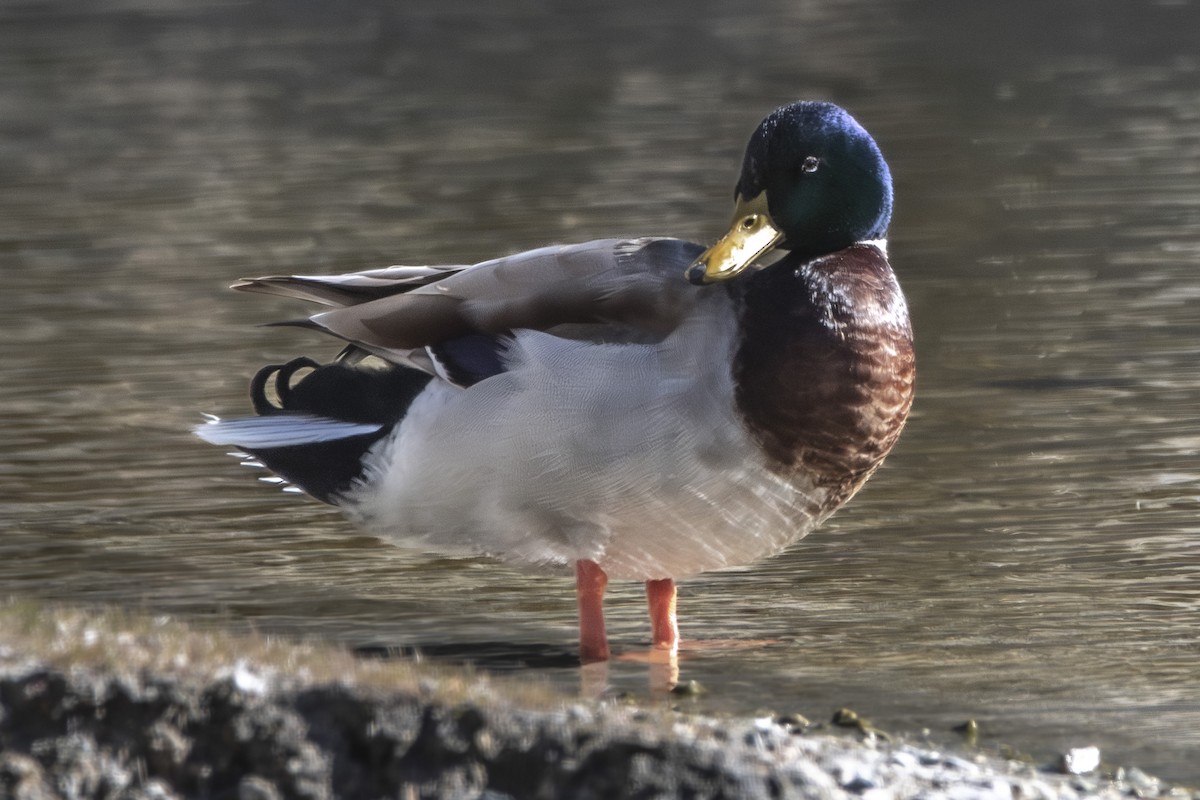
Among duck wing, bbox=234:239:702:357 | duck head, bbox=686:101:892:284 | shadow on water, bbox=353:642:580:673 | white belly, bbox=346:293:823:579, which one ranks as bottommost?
shadow on water, bbox=353:642:580:673

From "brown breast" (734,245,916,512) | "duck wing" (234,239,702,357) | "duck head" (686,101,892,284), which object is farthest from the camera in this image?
"duck head" (686,101,892,284)

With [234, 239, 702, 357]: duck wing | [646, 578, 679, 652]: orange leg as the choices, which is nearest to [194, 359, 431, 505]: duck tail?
[234, 239, 702, 357]: duck wing

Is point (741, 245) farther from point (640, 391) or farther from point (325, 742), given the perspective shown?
point (325, 742)

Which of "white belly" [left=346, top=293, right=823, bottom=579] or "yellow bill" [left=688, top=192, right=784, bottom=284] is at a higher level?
"yellow bill" [left=688, top=192, right=784, bottom=284]

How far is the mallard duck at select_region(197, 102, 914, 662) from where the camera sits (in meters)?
4.59

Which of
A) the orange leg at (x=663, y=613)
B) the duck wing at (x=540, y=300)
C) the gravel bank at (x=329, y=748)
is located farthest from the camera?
the orange leg at (x=663, y=613)

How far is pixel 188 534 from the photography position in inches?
248

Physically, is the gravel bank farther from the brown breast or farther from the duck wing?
the duck wing

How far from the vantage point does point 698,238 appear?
34.5 ft

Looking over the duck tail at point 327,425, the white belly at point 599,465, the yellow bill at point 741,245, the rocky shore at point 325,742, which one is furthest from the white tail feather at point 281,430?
the rocky shore at point 325,742

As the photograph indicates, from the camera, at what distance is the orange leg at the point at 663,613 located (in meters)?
5.16

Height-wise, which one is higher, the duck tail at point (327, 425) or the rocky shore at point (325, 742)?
the duck tail at point (327, 425)

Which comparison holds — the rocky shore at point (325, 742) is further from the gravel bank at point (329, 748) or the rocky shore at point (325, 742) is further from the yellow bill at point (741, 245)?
the yellow bill at point (741, 245)

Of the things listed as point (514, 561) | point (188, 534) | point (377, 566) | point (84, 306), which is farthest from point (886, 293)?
point (84, 306)
